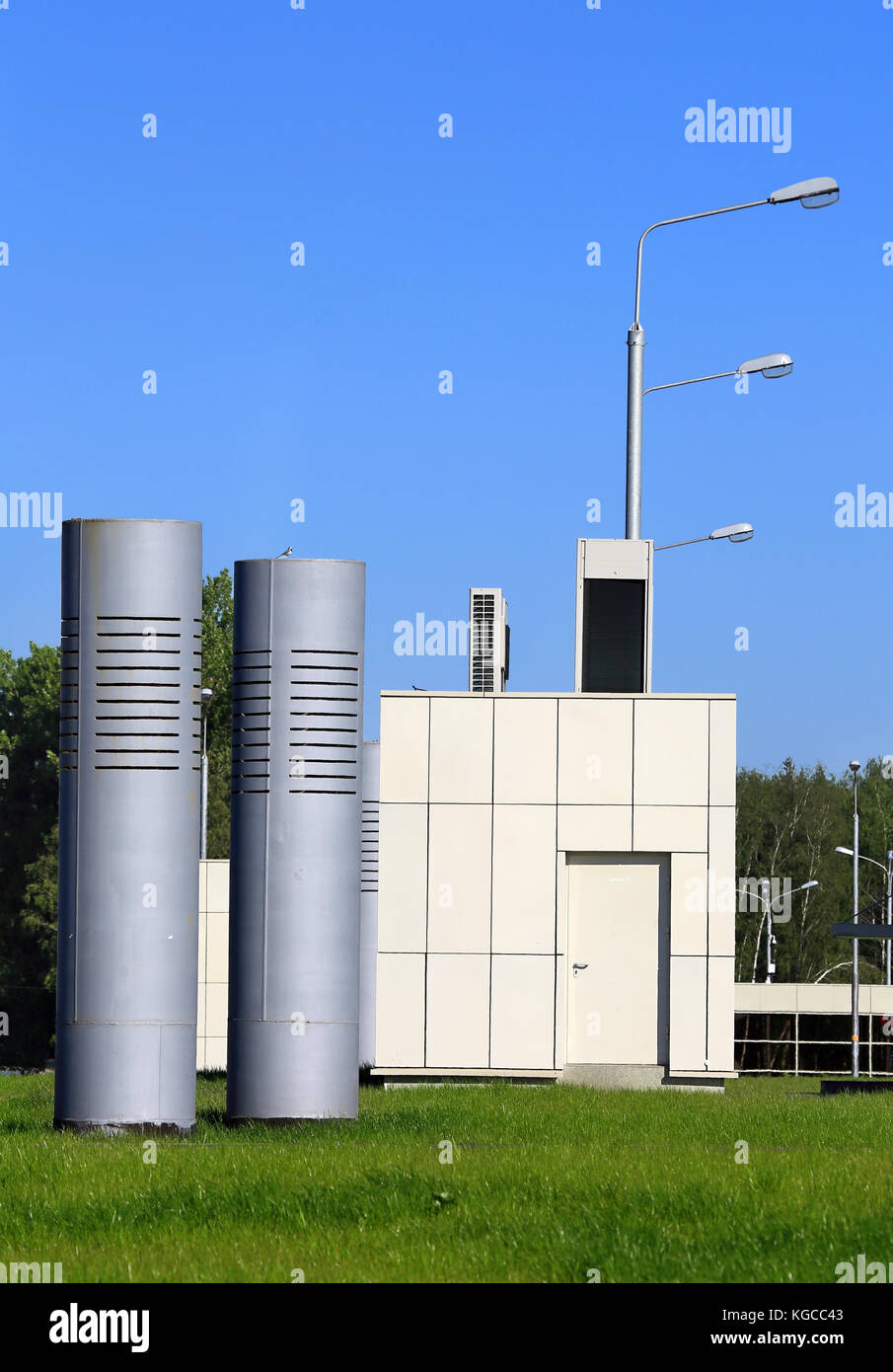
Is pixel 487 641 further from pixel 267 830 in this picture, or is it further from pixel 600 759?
pixel 267 830

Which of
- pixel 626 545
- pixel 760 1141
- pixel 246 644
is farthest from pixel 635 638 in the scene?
pixel 760 1141

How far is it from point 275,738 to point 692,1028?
989cm

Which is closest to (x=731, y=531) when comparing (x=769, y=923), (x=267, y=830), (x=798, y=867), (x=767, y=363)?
(x=767, y=363)

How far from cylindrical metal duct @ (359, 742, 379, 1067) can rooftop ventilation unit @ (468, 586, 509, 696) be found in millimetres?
1937

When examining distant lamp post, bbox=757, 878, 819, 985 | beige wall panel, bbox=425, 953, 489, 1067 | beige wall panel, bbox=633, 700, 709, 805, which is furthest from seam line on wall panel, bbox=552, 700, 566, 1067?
distant lamp post, bbox=757, 878, 819, 985

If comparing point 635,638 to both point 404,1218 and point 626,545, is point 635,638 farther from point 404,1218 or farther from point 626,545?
point 404,1218

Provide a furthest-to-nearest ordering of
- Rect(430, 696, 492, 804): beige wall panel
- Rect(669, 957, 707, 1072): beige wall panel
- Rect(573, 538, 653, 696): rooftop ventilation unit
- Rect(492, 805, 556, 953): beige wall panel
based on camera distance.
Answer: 1. Rect(573, 538, 653, 696): rooftop ventilation unit
2. Rect(430, 696, 492, 804): beige wall panel
3. Rect(492, 805, 556, 953): beige wall panel
4. Rect(669, 957, 707, 1072): beige wall panel

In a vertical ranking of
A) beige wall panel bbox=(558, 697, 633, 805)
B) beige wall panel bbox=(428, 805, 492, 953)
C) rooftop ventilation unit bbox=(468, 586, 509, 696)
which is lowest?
beige wall panel bbox=(428, 805, 492, 953)

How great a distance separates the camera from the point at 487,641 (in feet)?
93.6

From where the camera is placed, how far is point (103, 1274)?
32.0 feet

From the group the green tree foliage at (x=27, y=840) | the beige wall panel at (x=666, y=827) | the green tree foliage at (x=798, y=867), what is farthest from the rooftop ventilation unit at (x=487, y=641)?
the green tree foliage at (x=798, y=867)

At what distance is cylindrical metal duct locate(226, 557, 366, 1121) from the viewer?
1748 centimetres

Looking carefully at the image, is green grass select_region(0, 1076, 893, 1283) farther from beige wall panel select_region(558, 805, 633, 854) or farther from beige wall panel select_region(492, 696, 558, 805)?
beige wall panel select_region(492, 696, 558, 805)

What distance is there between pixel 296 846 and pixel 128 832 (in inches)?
68.6
